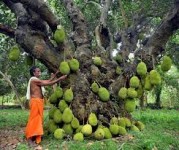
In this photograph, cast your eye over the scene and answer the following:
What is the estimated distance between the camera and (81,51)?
7.77m

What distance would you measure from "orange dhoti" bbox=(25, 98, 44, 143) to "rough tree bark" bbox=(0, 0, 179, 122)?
683mm

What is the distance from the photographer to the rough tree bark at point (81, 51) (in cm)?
730

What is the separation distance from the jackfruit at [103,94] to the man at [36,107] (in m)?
0.77

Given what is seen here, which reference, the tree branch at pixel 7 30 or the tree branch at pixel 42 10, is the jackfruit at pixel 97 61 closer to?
the tree branch at pixel 42 10

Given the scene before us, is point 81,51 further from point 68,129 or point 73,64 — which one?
point 68,129

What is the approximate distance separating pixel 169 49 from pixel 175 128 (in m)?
5.39

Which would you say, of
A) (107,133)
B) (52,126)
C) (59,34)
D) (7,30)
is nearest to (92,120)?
(107,133)

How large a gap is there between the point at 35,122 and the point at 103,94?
140 cm

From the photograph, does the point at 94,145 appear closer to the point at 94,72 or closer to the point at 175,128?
the point at 94,72

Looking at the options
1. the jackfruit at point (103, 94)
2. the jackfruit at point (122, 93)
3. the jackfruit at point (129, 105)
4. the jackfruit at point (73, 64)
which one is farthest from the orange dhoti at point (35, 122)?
the jackfruit at point (129, 105)

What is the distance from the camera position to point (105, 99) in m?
7.38

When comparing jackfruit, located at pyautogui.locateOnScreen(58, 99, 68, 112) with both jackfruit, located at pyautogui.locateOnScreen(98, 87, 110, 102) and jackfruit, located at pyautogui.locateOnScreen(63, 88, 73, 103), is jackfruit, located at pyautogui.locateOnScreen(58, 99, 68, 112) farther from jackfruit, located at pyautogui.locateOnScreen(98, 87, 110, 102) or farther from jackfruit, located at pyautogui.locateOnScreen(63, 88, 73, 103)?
jackfruit, located at pyautogui.locateOnScreen(98, 87, 110, 102)

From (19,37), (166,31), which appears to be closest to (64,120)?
(19,37)

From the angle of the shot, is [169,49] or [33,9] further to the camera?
[169,49]
